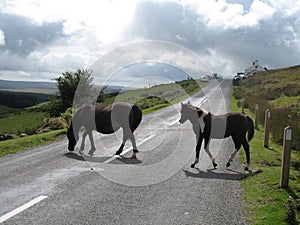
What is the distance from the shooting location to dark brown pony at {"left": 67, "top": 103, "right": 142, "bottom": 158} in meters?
11.0

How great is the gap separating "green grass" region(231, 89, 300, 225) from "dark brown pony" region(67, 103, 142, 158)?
3.68 meters

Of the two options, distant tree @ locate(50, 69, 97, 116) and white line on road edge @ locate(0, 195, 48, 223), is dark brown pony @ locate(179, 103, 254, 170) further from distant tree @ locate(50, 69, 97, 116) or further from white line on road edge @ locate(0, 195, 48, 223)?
distant tree @ locate(50, 69, 97, 116)

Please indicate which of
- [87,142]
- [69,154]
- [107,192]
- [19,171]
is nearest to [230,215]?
[107,192]

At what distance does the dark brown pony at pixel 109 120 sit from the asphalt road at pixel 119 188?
0.61 m

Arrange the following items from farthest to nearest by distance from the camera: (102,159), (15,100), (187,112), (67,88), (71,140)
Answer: (15,100) < (67,88) < (71,140) < (102,159) < (187,112)

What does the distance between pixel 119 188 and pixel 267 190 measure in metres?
3.19

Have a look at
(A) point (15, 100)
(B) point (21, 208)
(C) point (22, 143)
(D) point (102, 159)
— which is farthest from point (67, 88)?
(A) point (15, 100)

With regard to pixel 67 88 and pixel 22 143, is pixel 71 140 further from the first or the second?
pixel 67 88

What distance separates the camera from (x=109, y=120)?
1122 cm

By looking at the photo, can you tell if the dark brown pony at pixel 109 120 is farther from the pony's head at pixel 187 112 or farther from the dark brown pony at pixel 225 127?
the dark brown pony at pixel 225 127

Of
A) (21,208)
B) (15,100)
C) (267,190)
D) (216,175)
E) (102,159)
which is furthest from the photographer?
(15,100)

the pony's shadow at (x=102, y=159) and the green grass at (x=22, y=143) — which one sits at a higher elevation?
the pony's shadow at (x=102, y=159)

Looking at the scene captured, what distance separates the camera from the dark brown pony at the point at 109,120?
11023 millimetres

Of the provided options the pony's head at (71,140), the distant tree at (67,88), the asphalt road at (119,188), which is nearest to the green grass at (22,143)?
the asphalt road at (119,188)
